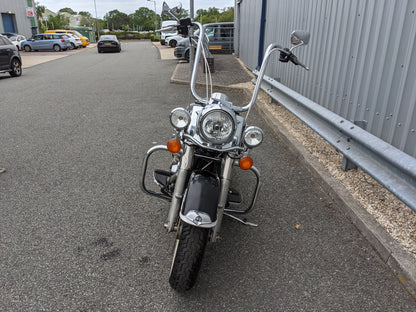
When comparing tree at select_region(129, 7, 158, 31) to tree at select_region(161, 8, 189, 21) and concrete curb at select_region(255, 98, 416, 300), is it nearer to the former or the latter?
tree at select_region(161, 8, 189, 21)

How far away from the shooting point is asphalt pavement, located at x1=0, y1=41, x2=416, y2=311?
251 cm

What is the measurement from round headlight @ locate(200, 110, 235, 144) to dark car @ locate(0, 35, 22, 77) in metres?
13.7

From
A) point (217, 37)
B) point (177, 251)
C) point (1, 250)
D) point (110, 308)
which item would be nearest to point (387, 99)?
point (177, 251)

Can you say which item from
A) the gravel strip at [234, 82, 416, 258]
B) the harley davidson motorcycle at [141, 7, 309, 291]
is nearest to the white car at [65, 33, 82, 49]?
the gravel strip at [234, 82, 416, 258]

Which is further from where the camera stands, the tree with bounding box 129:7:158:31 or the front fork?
the tree with bounding box 129:7:158:31

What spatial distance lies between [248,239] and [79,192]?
6.53 ft

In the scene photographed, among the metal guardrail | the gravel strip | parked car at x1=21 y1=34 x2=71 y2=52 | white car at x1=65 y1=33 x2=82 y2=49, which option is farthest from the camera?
white car at x1=65 y1=33 x2=82 y2=49

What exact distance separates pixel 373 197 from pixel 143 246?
7.55 ft

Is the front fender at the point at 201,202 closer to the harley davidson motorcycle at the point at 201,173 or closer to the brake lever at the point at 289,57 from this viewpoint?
the harley davidson motorcycle at the point at 201,173

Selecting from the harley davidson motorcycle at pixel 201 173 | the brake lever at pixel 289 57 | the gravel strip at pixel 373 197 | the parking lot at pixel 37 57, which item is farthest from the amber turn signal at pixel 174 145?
the parking lot at pixel 37 57

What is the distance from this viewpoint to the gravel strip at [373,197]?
3.03 meters

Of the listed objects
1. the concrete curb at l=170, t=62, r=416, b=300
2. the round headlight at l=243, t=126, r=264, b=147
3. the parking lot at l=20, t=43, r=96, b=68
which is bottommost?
the parking lot at l=20, t=43, r=96, b=68

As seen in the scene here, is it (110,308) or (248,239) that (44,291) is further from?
(248,239)

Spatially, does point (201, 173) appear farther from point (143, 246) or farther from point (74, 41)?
point (74, 41)
